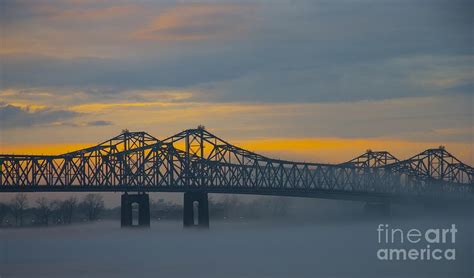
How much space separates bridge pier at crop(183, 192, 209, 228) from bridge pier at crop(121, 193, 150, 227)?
5176mm

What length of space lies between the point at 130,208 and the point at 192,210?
818cm

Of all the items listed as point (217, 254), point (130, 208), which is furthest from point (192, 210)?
point (217, 254)

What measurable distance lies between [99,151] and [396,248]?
53987 mm

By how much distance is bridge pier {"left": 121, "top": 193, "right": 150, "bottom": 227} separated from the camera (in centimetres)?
15888

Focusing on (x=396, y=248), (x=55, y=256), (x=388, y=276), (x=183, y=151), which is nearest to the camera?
(x=388, y=276)

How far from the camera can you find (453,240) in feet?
456

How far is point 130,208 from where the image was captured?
159 meters

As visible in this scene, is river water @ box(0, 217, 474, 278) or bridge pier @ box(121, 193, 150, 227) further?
bridge pier @ box(121, 193, 150, 227)

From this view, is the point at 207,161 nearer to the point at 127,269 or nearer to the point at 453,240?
the point at 453,240

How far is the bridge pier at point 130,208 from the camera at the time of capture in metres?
159

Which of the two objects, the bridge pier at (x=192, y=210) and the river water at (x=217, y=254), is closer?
the river water at (x=217, y=254)

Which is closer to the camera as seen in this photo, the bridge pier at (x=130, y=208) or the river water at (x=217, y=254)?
the river water at (x=217, y=254)

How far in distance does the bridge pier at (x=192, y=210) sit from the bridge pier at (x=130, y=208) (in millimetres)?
5176

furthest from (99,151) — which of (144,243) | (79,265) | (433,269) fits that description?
(433,269)
